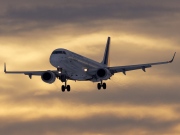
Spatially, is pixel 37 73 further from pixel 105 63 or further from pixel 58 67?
pixel 105 63

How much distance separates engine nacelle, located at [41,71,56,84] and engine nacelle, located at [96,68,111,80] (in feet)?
28.4

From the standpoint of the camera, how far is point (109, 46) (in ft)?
639

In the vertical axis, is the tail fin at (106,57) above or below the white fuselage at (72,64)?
above

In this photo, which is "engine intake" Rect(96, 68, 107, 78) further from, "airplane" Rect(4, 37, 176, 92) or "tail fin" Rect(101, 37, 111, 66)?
"tail fin" Rect(101, 37, 111, 66)

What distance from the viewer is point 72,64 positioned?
464 ft

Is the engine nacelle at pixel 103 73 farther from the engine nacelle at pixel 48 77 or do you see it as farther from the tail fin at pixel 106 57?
the tail fin at pixel 106 57

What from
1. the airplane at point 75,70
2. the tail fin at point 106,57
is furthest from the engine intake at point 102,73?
the tail fin at point 106,57

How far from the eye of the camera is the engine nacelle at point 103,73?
14425 centimetres

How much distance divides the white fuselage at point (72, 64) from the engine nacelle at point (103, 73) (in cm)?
38

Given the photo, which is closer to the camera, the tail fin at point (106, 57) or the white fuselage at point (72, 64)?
the white fuselage at point (72, 64)

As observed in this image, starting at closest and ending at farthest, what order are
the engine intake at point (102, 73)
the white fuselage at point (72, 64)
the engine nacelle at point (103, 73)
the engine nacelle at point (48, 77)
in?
1. the white fuselage at point (72, 64)
2. the engine nacelle at point (48, 77)
3. the engine nacelle at point (103, 73)
4. the engine intake at point (102, 73)

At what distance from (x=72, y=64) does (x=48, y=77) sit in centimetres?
620

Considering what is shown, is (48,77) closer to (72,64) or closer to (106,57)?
(72,64)

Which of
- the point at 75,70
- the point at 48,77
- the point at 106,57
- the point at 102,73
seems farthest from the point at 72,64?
the point at 106,57
